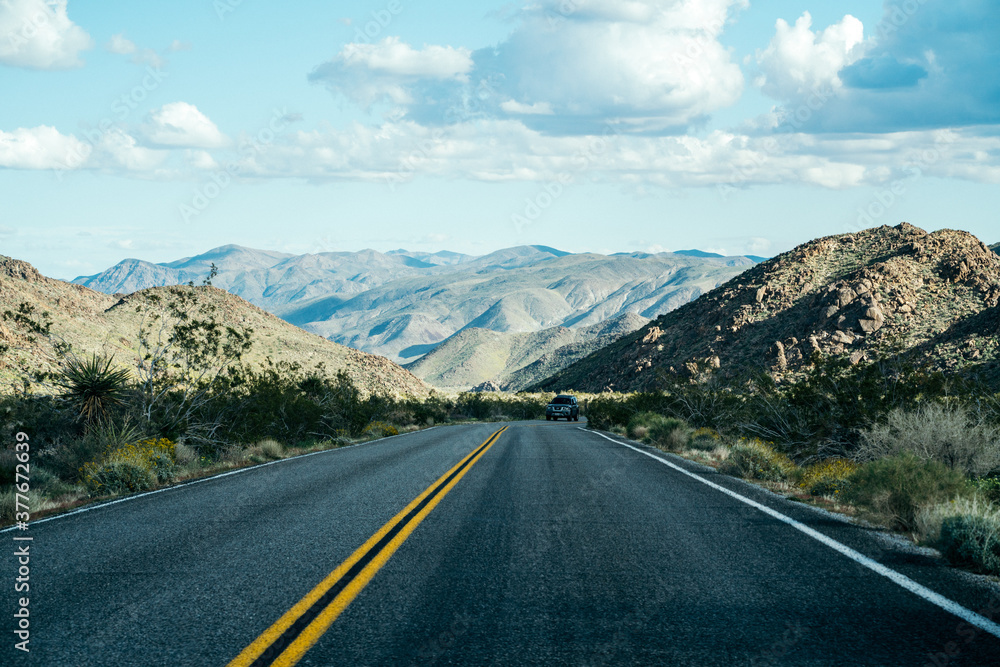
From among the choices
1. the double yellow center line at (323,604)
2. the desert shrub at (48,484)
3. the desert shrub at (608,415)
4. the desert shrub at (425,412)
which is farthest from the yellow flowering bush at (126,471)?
the desert shrub at (425,412)

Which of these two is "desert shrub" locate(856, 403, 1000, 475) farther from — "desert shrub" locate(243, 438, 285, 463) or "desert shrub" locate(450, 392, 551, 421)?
"desert shrub" locate(450, 392, 551, 421)

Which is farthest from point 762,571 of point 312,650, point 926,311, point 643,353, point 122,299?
point 122,299

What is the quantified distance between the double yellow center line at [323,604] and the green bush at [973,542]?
4822 mm

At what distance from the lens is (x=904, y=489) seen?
7578 mm

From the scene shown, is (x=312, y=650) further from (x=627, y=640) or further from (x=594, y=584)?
(x=594, y=584)

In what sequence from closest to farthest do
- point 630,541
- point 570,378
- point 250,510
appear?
1. point 630,541
2. point 250,510
3. point 570,378

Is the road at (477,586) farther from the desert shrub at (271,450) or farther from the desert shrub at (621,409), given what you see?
the desert shrub at (621,409)

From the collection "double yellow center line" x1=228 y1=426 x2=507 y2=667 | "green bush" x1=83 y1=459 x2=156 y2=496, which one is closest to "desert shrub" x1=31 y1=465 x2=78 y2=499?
"green bush" x1=83 y1=459 x2=156 y2=496

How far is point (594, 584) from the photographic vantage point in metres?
5.25

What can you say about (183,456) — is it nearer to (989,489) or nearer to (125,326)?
(989,489)

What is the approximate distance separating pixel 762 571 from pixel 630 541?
54.4 inches

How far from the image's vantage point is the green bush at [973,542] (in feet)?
18.4

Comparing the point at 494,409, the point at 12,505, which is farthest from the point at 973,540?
the point at 494,409

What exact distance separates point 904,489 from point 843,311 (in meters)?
53.4
